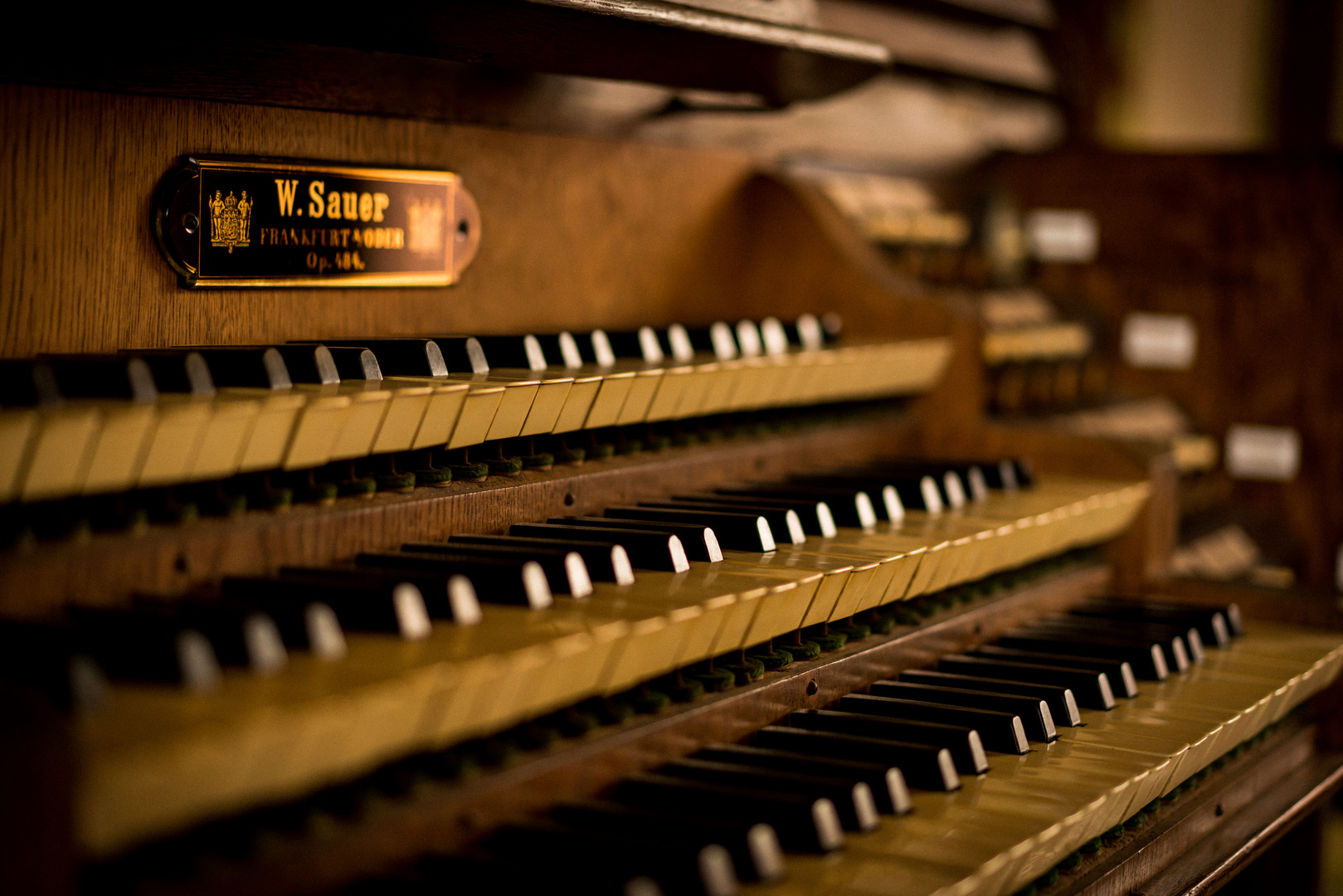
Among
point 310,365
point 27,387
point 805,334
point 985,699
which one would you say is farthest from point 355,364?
point 805,334

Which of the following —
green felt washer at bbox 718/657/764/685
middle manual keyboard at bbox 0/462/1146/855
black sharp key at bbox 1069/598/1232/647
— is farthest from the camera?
black sharp key at bbox 1069/598/1232/647

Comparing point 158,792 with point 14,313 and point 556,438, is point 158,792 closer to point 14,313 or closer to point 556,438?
point 14,313

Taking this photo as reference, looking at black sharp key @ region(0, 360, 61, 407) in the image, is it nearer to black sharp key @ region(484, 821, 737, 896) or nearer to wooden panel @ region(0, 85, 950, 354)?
wooden panel @ region(0, 85, 950, 354)

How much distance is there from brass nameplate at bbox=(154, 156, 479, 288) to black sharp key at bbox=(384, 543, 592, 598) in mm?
457


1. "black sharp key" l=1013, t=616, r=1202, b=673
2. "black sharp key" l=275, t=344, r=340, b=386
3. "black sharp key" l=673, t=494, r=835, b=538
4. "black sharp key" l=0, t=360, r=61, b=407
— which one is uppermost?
"black sharp key" l=275, t=344, r=340, b=386

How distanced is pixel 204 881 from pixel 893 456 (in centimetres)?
177

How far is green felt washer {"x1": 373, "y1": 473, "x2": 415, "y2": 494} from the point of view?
164 centimetres

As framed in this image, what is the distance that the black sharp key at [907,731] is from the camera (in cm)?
171

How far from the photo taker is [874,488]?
2.19m

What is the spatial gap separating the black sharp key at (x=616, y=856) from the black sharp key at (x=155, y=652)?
0.35 meters

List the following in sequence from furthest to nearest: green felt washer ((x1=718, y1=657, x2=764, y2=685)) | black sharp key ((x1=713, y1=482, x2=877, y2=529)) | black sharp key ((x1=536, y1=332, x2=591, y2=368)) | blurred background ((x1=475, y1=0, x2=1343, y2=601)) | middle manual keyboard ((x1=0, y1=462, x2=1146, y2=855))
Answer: blurred background ((x1=475, y1=0, x2=1343, y2=601))
black sharp key ((x1=713, y1=482, x2=877, y2=529))
black sharp key ((x1=536, y1=332, x2=591, y2=368))
green felt washer ((x1=718, y1=657, x2=764, y2=685))
middle manual keyboard ((x1=0, y1=462, x2=1146, y2=855))

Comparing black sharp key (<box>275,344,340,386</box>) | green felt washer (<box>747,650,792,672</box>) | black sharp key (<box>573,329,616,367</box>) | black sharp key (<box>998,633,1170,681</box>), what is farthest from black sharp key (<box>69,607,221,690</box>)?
black sharp key (<box>998,633,1170,681</box>)

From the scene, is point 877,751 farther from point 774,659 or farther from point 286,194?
point 286,194

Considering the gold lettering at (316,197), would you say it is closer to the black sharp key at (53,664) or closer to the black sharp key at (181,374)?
the black sharp key at (181,374)
